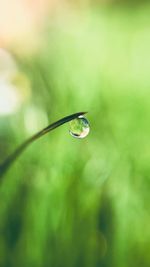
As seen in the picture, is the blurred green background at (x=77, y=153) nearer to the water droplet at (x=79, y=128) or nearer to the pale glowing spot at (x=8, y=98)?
the pale glowing spot at (x=8, y=98)

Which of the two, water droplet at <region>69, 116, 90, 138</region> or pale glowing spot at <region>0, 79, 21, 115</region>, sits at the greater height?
pale glowing spot at <region>0, 79, 21, 115</region>

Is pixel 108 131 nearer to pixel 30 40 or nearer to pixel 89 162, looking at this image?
pixel 89 162

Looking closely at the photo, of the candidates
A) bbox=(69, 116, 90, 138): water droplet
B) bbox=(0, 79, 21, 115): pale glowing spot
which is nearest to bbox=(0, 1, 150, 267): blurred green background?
bbox=(0, 79, 21, 115): pale glowing spot

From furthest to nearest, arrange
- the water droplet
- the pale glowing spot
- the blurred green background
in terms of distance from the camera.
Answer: the pale glowing spot → the blurred green background → the water droplet

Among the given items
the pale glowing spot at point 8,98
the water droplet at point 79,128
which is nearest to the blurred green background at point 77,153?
the pale glowing spot at point 8,98

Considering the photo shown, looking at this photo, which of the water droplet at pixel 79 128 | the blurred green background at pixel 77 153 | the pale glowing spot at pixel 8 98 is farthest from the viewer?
the pale glowing spot at pixel 8 98

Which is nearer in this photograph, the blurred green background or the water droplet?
the water droplet

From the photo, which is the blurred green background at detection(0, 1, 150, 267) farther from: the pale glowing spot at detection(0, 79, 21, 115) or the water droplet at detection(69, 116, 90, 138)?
the water droplet at detection(69, 116, 90, 138)

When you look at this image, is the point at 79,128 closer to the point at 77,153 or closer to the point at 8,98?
the point at 77,153

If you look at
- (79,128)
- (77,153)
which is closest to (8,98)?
(77,153)
